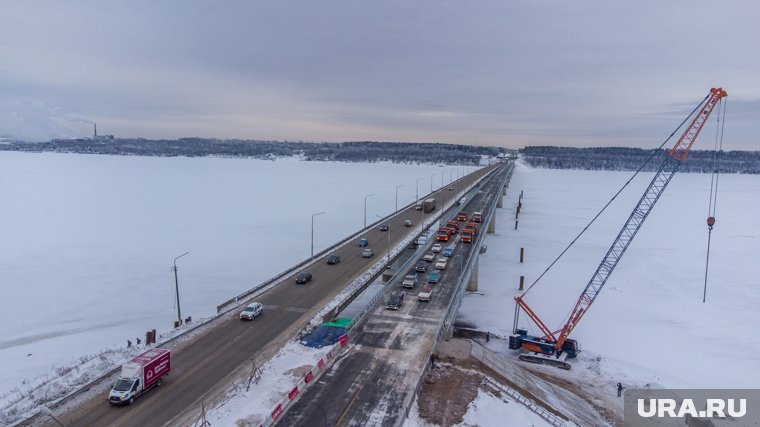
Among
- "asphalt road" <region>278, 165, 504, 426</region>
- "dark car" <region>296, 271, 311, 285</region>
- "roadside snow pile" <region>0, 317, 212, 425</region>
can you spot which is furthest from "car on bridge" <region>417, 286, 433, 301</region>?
"roadside snow pile" <region>0, 317, 212, 425</region>

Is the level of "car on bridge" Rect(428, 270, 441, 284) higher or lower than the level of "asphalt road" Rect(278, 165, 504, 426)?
higher

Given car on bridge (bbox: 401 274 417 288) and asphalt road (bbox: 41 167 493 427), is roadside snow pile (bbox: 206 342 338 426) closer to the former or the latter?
asphalt road (bbox: 41 167 493 427)

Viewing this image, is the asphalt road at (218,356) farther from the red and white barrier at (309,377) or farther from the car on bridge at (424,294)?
the car on bridge at (424,294)

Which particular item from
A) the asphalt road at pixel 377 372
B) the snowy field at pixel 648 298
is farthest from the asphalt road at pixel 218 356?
the snowy field at pixel 648 298

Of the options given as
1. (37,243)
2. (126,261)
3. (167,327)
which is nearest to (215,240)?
(126,261)

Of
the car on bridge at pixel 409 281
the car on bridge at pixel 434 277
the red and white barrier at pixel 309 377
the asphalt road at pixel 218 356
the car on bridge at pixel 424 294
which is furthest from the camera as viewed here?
the car on bridge at pixel 434 277

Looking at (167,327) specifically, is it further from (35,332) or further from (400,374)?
(400,374)
